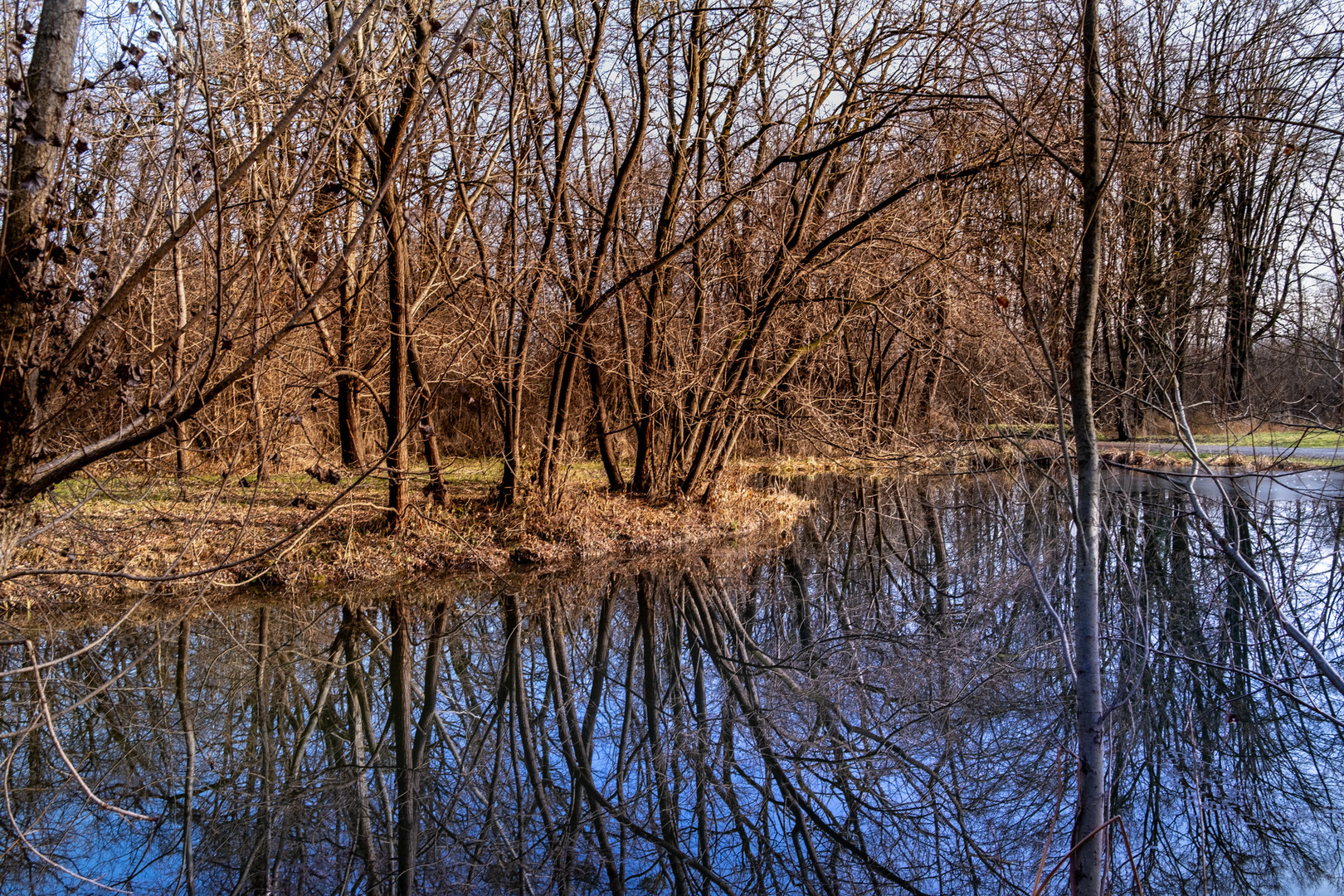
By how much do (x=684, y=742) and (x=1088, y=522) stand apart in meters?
3.18

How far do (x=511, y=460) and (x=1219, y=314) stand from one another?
8.94m

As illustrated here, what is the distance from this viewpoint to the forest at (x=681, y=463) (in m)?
3.07

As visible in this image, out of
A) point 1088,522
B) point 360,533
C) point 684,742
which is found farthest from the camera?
point 360,533

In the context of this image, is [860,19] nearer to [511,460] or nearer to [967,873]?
[511,460]

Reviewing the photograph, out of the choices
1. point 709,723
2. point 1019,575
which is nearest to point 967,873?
point 709,723

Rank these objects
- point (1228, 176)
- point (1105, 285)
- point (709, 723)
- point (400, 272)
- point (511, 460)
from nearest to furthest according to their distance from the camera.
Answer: point (1105, 285) → point (1228, 176) → point (709, 723) → point (400, 272) → point (511, 460)

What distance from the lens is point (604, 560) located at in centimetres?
1101

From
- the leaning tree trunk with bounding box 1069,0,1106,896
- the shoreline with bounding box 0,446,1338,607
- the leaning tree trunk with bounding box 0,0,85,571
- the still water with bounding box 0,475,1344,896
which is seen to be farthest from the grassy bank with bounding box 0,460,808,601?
the leaning tree trunk with bounding box 1069,0,1106,896

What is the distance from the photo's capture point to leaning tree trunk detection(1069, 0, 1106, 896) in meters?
2.73

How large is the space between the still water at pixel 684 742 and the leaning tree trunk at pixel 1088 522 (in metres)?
0.39

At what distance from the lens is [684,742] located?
527cm

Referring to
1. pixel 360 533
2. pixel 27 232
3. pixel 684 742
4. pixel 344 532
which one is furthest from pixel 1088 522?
pixel 360 533

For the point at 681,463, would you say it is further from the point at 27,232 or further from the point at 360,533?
the point at 27,232

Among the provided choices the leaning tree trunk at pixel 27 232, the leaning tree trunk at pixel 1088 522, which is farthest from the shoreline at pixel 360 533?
the leaning tree trunk at pixel 27 232
